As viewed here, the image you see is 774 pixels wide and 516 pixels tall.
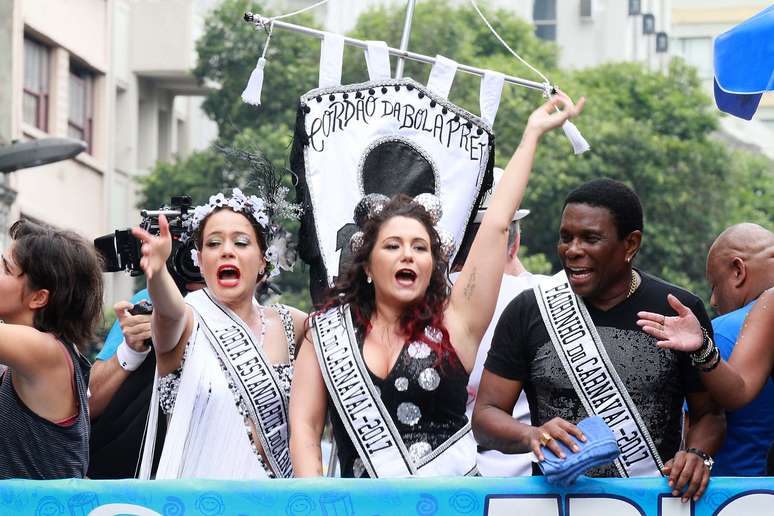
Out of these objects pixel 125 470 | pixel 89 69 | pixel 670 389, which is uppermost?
pixel 89 69

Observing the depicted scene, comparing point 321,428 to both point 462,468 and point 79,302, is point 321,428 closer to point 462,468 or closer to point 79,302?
point 462,468

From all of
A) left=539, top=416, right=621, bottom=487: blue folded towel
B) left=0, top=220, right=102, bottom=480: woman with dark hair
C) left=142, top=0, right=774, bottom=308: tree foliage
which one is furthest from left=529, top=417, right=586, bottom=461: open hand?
left=142, top=0, right=774, bottom=308: tree foliage

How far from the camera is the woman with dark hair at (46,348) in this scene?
5.05 m

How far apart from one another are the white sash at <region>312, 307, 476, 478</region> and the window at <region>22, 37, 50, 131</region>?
21.5m

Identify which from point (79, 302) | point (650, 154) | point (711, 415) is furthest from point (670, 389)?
point (650, 154)

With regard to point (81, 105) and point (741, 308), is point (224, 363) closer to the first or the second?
point (741, 308)

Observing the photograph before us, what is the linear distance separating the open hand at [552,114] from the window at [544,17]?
174 feet

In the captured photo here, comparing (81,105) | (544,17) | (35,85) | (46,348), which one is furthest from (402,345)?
(544,17)

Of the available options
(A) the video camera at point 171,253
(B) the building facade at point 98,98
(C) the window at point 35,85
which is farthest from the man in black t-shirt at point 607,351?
(C) the window at point 35,85

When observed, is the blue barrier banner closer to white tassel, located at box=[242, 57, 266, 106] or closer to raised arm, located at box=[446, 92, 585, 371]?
raised arm, located at box=[446, 92, 585, 371]

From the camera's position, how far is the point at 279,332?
6.01 m

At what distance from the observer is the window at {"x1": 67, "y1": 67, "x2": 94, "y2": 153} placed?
94.4 ft

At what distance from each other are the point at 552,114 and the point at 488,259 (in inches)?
20.1

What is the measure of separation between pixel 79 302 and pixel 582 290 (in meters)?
1.56
